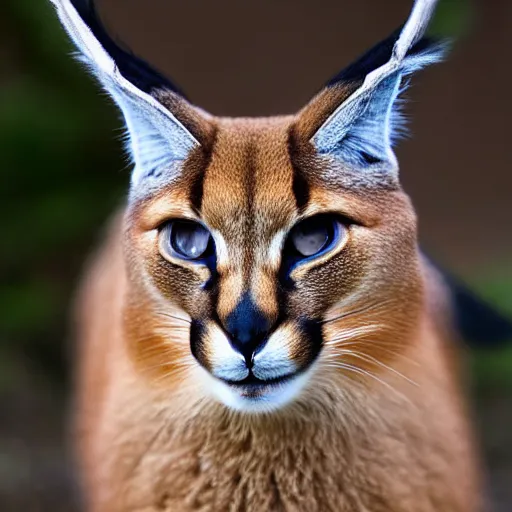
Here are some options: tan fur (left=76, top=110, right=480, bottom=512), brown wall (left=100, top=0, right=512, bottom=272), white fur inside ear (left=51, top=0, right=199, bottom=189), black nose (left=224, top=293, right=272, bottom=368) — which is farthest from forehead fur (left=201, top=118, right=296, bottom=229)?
brown wall (left=100, top=0, right=512, bottom=272)

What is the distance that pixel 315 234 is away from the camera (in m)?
2.40

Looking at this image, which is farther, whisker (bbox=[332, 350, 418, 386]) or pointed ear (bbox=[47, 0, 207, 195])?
whisker (bbox=[332, 350, 418, 386])

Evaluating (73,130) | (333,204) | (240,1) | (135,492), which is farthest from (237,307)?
(240,1)

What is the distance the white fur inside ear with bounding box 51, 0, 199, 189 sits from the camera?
2316 mm

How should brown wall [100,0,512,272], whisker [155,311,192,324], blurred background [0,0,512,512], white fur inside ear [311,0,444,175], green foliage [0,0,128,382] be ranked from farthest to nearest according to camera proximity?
brown wall [100,0,512,272] → green foliage [0,0,128,382] → blurred background [0,0,512,512] → whisker [155,311,192,324] → white fur inside ear [311,0,444,175]

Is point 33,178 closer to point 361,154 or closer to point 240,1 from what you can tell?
point 240,1

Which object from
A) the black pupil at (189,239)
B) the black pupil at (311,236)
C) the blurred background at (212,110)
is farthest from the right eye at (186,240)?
the blurred background at (212,110)

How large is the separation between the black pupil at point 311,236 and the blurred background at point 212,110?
2.03 m

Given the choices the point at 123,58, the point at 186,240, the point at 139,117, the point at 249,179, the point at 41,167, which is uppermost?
the point at 41,167

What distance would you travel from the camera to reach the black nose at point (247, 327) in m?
2.21

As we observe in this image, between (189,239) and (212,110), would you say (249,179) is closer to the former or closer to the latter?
(189,239)

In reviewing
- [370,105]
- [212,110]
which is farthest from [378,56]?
[212,110]

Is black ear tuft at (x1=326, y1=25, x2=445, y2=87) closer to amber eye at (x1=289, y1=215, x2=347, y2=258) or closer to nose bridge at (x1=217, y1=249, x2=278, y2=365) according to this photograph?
amber eye at (x1=289, y1=215, x2=347, y2=258)

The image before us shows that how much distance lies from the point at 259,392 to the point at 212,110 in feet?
17.1
